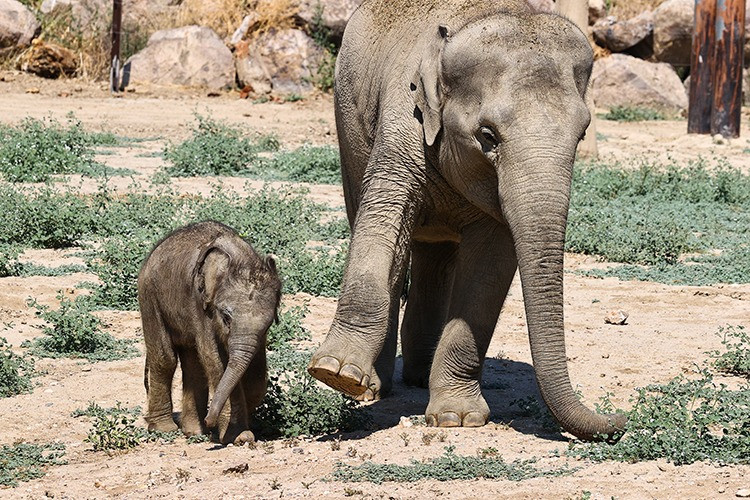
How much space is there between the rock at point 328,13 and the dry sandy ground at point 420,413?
42.1 ft

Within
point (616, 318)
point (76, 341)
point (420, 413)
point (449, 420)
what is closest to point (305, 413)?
point (449, 420)

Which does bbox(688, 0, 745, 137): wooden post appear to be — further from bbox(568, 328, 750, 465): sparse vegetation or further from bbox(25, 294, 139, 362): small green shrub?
bbox(568, 328, 750, 465): sparse vegetation

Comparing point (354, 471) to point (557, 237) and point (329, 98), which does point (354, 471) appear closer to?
point (557, 237)

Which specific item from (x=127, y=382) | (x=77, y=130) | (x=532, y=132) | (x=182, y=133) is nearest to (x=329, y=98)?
(x=182, y=133)

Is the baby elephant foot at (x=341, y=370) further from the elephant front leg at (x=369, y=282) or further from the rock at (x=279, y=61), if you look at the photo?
the rock at (x=279, y=61)

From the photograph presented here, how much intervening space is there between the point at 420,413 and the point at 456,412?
0.52 m

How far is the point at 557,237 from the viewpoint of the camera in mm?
5723

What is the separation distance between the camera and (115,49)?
21.0 m

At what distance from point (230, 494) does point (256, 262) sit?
3.98 ft

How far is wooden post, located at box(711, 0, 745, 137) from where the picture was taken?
19.0m

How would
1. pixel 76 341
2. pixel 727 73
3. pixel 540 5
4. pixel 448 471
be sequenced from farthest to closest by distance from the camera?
1. pixel 727 73
2. pixel 540 5
3. pixel 76 341
4. pixel 448 471

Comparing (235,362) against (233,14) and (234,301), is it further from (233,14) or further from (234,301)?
(233,14)

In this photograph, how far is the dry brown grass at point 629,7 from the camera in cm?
2589

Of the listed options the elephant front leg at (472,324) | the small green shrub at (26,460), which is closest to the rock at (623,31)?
the elephant front leg at (472,324)
